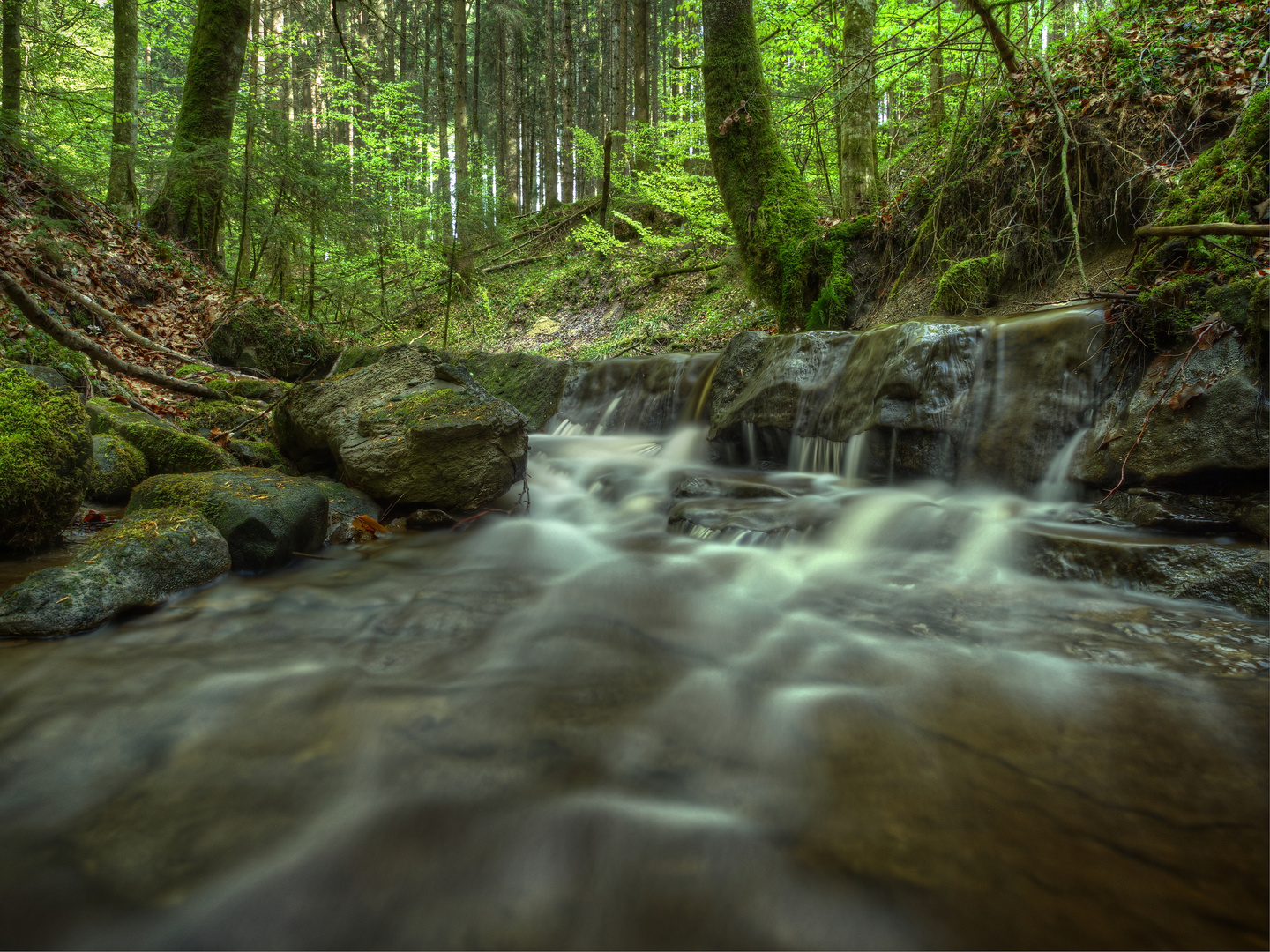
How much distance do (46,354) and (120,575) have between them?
3007 millimetres

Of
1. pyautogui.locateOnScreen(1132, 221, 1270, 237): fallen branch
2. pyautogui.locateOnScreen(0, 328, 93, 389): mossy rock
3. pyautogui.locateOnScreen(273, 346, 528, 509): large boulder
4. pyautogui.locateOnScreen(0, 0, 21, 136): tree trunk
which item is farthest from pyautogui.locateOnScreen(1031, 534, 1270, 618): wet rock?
pyautogui.locateOnScreen(0, 0, 21, 136): tree trunk

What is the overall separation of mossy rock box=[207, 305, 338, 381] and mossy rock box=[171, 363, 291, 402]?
754 millimetres

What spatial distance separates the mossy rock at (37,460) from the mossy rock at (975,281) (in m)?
6.10

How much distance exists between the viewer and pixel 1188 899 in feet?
4.08

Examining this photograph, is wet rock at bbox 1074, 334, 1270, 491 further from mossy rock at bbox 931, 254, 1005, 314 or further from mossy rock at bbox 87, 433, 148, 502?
mossy rock at bbox 87, 433, 148, 502

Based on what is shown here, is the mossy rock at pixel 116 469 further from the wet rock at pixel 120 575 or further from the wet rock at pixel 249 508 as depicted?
the wet rock at pixel 120 575

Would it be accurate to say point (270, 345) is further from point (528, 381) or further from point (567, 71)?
point (567, 71)

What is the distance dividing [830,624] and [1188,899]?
1560 millimetres

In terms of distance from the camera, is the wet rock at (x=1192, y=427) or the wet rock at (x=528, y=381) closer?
the wet rock at (x=1192, y=427)

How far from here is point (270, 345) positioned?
7820 millimetres

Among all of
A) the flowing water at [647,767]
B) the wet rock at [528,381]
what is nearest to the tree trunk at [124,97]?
the wet rock at [528,381]

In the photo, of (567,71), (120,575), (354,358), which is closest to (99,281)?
(354,358)

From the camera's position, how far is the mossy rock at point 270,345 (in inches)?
295

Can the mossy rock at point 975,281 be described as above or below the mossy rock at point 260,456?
above
